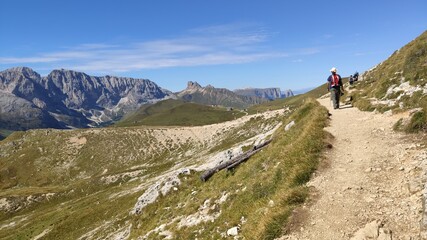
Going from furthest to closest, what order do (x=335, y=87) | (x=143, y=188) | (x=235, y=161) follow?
(x=143, y=188)
(x=335, y=87)
(x=235, y=161)

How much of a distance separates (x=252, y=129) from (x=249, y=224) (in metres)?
91.9

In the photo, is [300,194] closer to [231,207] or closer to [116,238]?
[231,207]

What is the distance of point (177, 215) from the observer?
23.1 meters

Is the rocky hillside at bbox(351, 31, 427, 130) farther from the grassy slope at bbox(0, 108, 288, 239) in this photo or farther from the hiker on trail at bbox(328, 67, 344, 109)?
the grassy slope at bbox(0, 108, 288, 239)

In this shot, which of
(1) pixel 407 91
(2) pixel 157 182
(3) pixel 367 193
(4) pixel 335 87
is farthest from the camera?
(2) pixel 157 182

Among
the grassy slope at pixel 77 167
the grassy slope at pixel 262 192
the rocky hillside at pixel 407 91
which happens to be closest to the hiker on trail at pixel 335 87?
the rocky hillside at pixel 407 91

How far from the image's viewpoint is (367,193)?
1209 cm

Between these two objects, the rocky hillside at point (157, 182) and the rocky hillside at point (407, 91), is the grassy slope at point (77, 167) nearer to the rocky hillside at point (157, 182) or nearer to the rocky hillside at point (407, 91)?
the rocky hillside at point (157, 182)

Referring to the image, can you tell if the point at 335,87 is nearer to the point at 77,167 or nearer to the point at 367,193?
the point at 367,193

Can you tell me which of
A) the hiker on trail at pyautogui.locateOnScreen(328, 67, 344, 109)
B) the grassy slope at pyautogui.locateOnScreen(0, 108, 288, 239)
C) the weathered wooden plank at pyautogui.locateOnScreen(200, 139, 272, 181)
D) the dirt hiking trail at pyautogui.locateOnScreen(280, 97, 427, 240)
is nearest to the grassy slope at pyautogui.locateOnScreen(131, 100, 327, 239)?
the dirt hiking trail at pyautogui.locateOnScreen(280, 97, 427, 240)

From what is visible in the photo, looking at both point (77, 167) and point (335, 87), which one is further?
point (77, 167)

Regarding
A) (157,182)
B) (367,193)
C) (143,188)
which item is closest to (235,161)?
(157,182)

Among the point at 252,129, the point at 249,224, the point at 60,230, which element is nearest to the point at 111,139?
the point at 252,129

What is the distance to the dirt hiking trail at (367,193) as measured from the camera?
10023 millimetres
